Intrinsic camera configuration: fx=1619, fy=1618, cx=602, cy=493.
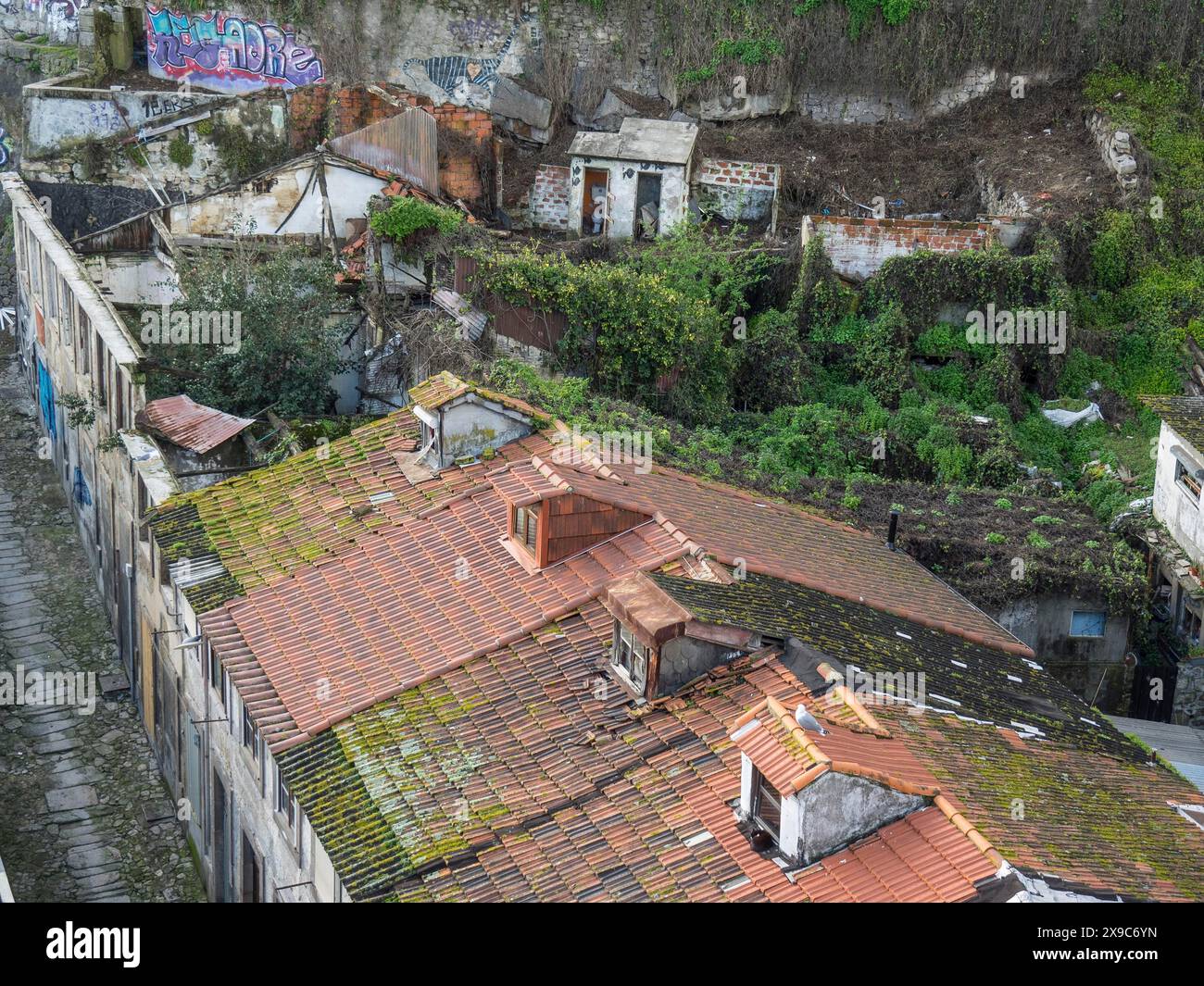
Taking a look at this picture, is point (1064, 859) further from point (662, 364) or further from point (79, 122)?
point (79, 122)

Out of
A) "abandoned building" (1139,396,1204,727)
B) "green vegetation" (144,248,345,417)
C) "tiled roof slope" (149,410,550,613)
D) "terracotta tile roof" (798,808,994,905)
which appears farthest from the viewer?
"green vegetation" (144,248,345,417)

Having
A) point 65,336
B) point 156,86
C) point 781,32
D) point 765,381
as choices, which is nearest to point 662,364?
point 765,381

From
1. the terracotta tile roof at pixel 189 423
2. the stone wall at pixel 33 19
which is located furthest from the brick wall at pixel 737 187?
the stone wall at pixel 33 19

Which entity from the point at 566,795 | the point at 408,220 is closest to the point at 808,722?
the point at 566,795

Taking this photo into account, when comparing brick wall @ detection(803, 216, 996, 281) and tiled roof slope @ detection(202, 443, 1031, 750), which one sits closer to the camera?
tiled roof slope @ detection(202, 443, 1031, 750)

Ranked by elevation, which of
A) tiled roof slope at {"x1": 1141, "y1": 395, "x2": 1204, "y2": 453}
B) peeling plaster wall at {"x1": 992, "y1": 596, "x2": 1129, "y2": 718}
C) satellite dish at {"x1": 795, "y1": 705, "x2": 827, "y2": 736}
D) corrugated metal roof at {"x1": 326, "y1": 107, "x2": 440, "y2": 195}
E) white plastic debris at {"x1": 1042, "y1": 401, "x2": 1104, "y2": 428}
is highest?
corrugated metal roof at {"x1": 326, "y1": 107, "x2": 440, "y2": 195}

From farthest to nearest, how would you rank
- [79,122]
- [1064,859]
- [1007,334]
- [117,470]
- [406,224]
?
[79,122], [1007,334], [406,224], [117,470], [1064,859]

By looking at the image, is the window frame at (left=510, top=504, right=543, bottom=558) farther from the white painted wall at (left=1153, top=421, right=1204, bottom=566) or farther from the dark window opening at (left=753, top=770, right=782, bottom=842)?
the white painted wall at (left=1153, top=421, right=1204, bottom=566)

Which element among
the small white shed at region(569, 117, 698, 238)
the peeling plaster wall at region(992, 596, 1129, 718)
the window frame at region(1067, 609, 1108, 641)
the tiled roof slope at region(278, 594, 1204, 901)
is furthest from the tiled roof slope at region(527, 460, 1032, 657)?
the small white shed at region(569, 117, 698, 238)
